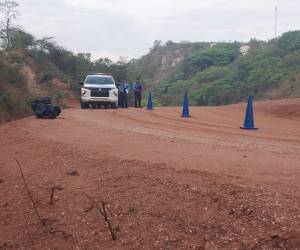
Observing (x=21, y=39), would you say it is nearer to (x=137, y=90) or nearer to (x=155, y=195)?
(x=137, y=90)

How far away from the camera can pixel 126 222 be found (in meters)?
7.33

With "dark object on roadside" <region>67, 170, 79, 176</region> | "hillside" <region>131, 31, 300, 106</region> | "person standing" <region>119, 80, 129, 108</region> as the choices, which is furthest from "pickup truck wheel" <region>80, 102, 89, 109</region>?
"hillside" <region>131, 31, 300, 106</region>

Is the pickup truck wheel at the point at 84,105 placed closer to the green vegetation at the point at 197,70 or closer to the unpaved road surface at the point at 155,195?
the green vegetation at the point at 197,70

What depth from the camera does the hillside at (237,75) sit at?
5503 centimetres

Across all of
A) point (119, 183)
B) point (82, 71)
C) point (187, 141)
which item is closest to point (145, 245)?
point (119, 183)

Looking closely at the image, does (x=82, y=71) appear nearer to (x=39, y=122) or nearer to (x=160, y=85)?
(x=160, y=85)

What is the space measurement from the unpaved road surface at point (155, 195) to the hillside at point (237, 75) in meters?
38.0

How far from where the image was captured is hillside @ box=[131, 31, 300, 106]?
181 ft

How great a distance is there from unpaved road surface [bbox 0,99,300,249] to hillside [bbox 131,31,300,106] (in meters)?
38.0

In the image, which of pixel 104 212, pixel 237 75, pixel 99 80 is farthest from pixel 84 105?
pixel 237 75

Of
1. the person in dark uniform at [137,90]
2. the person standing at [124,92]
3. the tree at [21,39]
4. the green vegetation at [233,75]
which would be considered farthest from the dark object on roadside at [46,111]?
the green vegetation at [233,75]

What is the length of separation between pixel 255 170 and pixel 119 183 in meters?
2.03

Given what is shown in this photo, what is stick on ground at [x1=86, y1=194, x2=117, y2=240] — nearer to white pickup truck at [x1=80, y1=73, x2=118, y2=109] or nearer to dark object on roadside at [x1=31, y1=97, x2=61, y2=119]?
dark object on roadside at [x1=31, y1=97, x2=61, y2=119]

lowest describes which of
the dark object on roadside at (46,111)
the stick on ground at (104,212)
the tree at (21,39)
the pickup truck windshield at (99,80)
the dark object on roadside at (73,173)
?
the stick on ground at (104,212)
